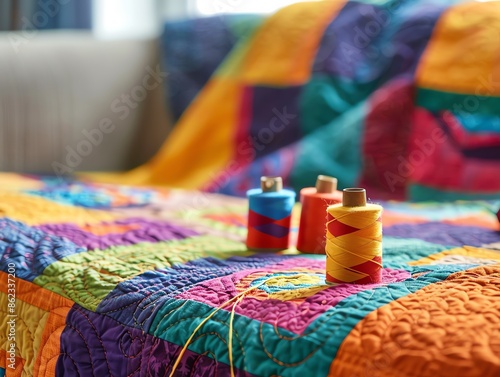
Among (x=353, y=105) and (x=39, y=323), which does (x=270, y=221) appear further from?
(x=353, y=105)

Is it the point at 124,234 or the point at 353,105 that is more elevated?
the point at 353,105

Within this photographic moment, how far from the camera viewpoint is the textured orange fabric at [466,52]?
1668 mm

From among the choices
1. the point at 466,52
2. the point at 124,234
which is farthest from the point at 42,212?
the point at 466,52

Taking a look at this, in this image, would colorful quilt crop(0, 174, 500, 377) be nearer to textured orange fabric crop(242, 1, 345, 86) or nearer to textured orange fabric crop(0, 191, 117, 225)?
textured orange fabric crop(0, 191, 117, 225)

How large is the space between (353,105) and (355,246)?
0.97 metres

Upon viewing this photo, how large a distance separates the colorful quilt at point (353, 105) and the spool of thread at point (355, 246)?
739 millimetres

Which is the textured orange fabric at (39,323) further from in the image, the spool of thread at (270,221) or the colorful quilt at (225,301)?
the spool of thread at (270,221)

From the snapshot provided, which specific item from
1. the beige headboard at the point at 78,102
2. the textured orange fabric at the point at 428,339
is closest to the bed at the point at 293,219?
the textured orange fabric at the point at 428,339

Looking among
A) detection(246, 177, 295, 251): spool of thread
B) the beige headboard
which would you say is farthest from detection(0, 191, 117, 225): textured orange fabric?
the beige headboard

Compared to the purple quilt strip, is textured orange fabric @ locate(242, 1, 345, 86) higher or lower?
higher

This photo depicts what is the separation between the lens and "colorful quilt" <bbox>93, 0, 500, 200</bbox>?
1.67m

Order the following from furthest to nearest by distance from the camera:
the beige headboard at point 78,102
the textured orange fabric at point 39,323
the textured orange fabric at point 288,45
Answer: the beige headboard at point 78,102 < the textured orange fabric at point 288,45 < the textured orange fabric at point 39,323

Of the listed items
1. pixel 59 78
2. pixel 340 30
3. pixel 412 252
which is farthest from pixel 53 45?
pixel 412 252

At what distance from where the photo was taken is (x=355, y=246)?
95 cm
